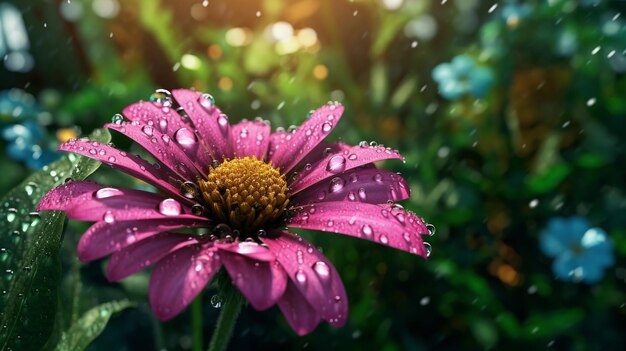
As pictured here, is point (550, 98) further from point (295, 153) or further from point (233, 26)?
point (295, 153)

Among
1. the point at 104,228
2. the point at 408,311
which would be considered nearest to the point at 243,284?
the point at 104,228

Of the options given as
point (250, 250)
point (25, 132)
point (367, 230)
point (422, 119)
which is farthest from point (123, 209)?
point (422, 119)

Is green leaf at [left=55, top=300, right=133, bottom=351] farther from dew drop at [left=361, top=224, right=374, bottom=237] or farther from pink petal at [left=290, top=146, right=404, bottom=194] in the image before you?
dew drop at [left=361, top=224, right=374, bottom=237]

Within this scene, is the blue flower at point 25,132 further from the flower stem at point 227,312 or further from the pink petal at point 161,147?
the flower stem at point 227,312

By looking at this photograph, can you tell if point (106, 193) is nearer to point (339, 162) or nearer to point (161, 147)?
point (161, 147)

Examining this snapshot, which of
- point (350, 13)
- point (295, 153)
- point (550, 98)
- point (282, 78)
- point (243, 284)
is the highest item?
point (350, 13)

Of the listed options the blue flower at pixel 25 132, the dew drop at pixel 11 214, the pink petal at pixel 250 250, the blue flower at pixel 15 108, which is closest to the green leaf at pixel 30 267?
the dew drop at pixel 11 214

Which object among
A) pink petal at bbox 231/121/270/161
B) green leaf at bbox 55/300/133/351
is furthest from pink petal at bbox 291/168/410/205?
green leaf at bbox 55/300/133/351
